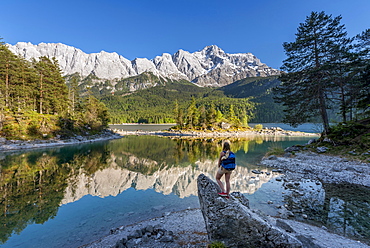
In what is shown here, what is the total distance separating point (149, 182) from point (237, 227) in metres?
14.7

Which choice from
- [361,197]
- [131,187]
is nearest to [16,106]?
[131,187]

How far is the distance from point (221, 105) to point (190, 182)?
590 ft

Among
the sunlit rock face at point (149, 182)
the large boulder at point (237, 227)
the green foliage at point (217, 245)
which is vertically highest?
the large boulder at point (237, 227)

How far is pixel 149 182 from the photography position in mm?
19031

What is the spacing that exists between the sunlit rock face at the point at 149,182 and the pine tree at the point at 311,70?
48.7 feet

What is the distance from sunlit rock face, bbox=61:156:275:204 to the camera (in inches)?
621

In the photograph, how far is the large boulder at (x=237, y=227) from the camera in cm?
548

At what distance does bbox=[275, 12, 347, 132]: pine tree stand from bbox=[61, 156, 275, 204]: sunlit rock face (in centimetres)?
1483

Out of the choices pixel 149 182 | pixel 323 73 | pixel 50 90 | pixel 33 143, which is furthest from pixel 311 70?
pixel 50 90

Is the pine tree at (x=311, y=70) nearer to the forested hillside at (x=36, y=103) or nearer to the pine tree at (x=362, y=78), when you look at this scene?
the pine tree at (x=362, y=78)

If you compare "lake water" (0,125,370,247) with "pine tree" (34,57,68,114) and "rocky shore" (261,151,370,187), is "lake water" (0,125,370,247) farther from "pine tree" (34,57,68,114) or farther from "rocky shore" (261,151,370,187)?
"pine tree" (34,57,68,114)

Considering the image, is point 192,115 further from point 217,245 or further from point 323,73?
point 217,245

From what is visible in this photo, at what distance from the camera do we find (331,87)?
25.6 metres

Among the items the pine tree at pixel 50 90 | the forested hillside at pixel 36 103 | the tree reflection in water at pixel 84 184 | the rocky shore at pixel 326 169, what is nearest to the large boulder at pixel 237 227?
the tree reflection in water at pixel 84 184
